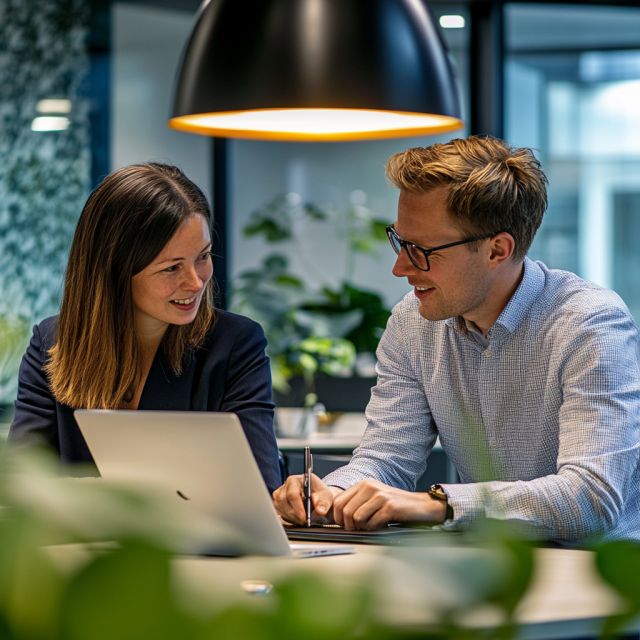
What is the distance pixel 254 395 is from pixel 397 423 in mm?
307

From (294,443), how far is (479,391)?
1730mm

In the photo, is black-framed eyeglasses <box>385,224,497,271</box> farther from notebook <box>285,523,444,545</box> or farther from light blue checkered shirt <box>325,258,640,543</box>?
notebook <box>285,523,444,545</box>

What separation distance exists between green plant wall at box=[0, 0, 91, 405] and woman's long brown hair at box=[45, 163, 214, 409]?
2850mm

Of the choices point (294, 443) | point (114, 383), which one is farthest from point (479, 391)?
point (294, 443)

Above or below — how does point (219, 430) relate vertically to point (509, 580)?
below

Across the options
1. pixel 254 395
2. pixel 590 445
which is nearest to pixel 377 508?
pixel 590 445

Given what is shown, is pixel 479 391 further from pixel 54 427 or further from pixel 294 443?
pixel 294 443

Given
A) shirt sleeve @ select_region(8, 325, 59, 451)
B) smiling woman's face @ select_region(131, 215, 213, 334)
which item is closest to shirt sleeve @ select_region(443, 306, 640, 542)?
smiling woman's face @ select_region(131, 215, 213, 334)

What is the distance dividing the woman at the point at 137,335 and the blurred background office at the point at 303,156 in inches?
109

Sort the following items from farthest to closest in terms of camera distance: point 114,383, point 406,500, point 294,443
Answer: point 294,443
point 114,383
point 406,500

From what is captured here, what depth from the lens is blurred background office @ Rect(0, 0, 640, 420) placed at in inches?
210

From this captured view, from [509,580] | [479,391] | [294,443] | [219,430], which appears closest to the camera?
[509,580]

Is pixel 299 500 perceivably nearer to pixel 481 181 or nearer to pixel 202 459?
pixel 202 459

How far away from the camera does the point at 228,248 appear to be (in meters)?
5.84
